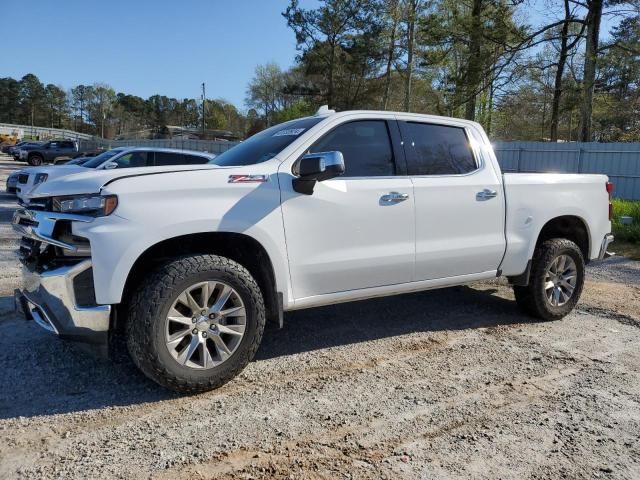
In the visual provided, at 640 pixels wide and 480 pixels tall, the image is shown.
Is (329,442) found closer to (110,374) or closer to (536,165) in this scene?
(110,374)

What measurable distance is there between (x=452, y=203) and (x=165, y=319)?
2.56 metres

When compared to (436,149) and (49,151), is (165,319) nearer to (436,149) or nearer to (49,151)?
(436,149)

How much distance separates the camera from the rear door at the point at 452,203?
174 inches

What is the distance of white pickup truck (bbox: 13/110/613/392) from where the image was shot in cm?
324

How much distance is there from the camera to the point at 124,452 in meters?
2.81

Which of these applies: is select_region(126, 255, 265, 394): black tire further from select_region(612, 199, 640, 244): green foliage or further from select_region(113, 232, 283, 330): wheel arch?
select_region(612, 199, 640, 244): green foliage

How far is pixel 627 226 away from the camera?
10.4 metres

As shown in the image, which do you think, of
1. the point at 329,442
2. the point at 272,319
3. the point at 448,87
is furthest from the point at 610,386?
the point at 448,87

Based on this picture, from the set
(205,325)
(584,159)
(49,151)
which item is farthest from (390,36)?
(205,325)

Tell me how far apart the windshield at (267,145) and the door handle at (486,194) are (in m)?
1.59

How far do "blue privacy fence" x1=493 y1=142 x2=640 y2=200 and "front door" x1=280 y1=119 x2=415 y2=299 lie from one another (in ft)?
45.7

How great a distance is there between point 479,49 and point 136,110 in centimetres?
10888

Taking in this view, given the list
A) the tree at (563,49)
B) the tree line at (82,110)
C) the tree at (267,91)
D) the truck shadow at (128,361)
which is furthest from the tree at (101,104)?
→ the truck shadow at (128,361)

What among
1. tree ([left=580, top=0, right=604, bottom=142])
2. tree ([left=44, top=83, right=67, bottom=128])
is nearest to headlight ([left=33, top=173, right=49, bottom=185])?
tree ([left=580, top=0, right=604, bottom=142])
